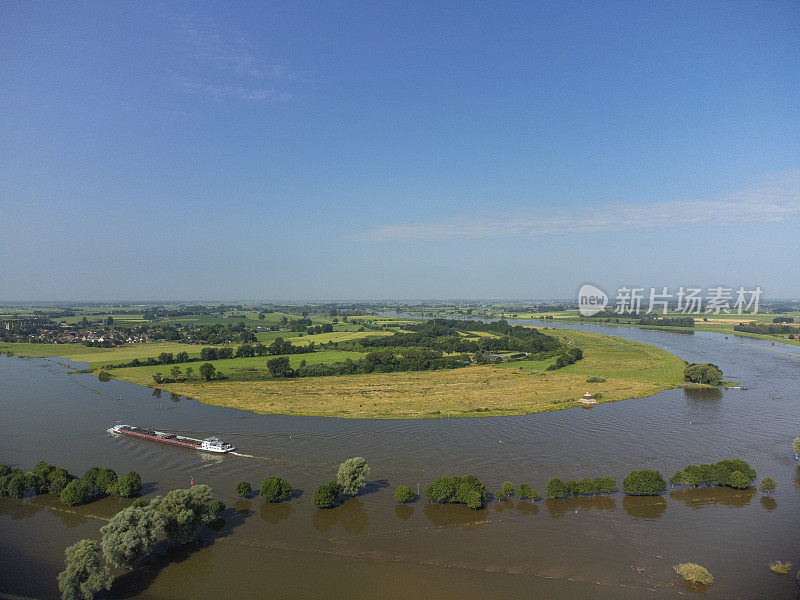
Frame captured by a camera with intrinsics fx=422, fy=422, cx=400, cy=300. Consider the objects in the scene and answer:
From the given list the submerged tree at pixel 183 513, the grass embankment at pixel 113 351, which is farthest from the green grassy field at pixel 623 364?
the submerged tree at pixel 183 513

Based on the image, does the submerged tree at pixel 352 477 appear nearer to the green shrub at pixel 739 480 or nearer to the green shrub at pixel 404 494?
the green shrub at pixel 404 494

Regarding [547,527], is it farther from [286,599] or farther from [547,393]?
[547,393]

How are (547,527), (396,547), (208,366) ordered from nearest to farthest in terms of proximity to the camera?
(396,547)
(547,527)
(208,366)

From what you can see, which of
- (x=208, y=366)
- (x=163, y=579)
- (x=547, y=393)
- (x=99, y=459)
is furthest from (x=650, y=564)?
(x=208, y=366)

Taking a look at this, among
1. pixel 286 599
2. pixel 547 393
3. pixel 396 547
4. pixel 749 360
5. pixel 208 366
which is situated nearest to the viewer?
pixel 286 599

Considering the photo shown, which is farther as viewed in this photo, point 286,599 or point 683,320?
point 683,320

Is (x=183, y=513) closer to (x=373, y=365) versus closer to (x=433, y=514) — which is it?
(x=433, y=514)
